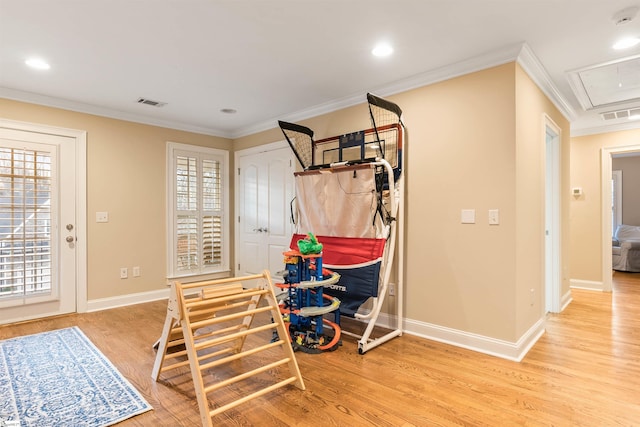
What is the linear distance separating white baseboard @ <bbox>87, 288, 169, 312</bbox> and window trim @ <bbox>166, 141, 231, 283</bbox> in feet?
0.89

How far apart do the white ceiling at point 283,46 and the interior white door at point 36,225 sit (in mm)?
535

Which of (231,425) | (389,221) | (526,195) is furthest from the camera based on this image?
(389,221)

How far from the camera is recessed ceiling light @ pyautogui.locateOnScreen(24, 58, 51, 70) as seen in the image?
9.48 feet

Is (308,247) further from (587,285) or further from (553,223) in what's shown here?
(587,285)

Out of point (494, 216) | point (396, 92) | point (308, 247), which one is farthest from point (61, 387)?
point (396, 92)

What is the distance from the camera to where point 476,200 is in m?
2.89

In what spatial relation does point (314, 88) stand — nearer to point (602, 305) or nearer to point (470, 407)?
point (470, 407)

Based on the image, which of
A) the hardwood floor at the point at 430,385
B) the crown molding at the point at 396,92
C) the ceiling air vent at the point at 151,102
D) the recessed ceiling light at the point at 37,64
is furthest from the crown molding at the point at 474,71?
the recessed ceiling light at the point at 37,64

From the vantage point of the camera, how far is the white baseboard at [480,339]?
106 inches

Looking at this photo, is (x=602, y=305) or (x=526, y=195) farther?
(x=602, y=305)

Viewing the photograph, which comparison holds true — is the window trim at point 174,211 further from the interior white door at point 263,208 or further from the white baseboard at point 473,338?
the white baseboard at point 473,338

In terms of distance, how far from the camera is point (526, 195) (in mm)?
2871

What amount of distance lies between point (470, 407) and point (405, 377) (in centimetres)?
47

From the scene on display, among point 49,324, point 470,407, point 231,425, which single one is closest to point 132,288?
point 49,324
